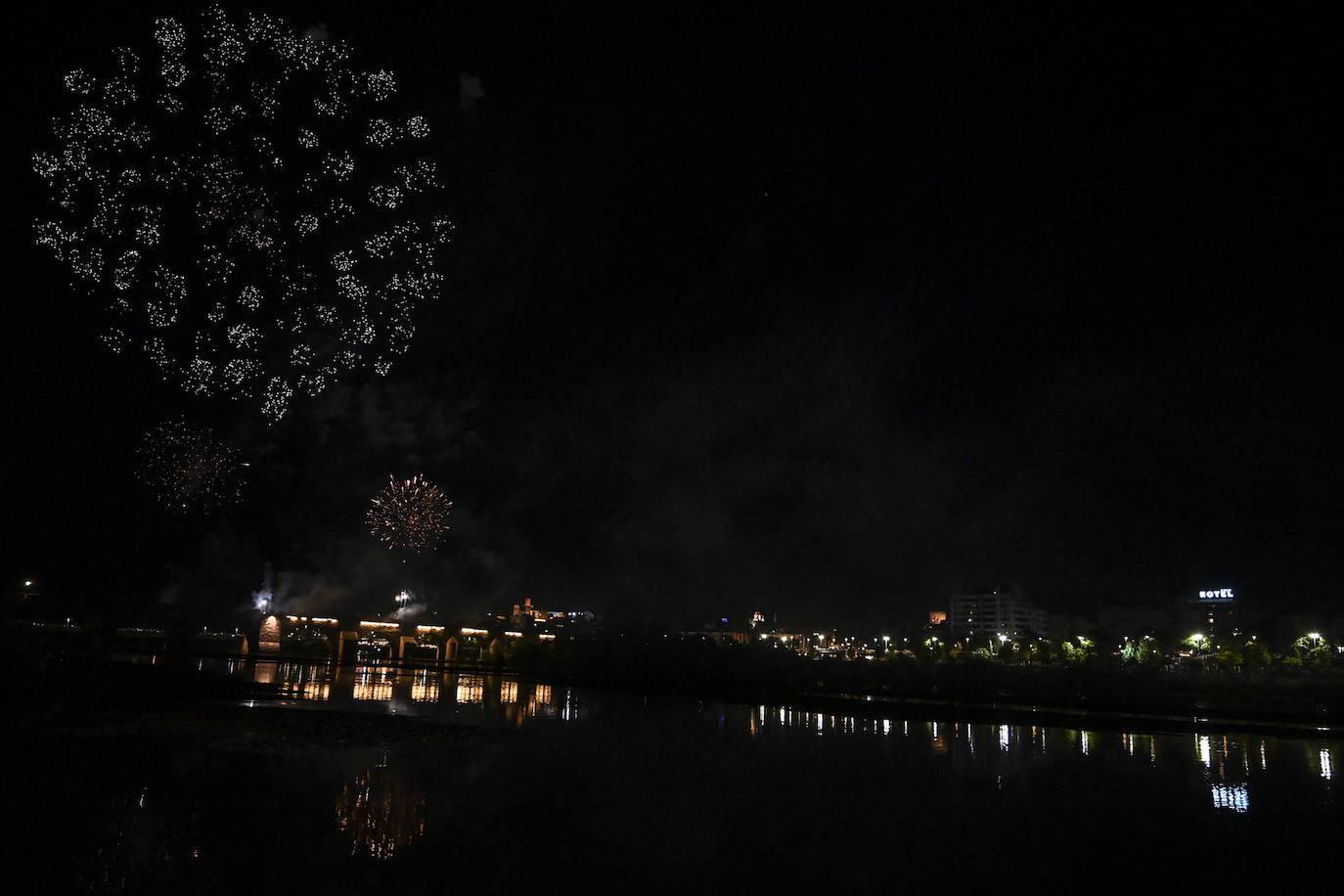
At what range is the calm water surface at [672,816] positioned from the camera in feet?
32.4

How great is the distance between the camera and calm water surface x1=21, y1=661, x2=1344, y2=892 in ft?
32.4

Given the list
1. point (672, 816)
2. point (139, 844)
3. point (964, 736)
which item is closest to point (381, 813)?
point (139, 844)

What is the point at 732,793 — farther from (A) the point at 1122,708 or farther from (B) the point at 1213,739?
(A) the point at 1122,708

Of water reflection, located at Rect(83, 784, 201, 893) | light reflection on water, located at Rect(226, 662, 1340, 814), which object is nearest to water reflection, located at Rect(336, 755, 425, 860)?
water reflection, located at Rect(83, 784, 201, 893)

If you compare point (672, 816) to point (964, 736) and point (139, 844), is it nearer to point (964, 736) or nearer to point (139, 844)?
point (139, 844)

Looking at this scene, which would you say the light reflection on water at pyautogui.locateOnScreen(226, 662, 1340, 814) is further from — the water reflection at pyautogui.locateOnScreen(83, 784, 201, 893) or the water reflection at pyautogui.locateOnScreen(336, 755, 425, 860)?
the water reflection at pyautogui.locateOnScreen(83, 784, 201, 893)

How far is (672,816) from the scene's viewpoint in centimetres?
1324

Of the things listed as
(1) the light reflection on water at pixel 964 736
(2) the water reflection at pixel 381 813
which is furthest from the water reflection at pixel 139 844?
(1) the light reflection on water at pixel 964 736

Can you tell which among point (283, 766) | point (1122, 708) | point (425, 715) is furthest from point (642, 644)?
point (283, 766)

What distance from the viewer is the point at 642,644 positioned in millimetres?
71188

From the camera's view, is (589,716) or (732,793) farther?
(589,716)

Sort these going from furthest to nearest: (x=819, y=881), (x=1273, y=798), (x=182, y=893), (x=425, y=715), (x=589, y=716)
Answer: (x=589, y=716) → (x=425, y=715) → (x=1273, y=798) → (x=819, y=881) → (x=182, y=893)

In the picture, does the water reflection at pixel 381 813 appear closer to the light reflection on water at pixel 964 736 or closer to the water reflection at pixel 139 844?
the water reflection at pixel 139 844

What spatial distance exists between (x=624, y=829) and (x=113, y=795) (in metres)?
7.82
